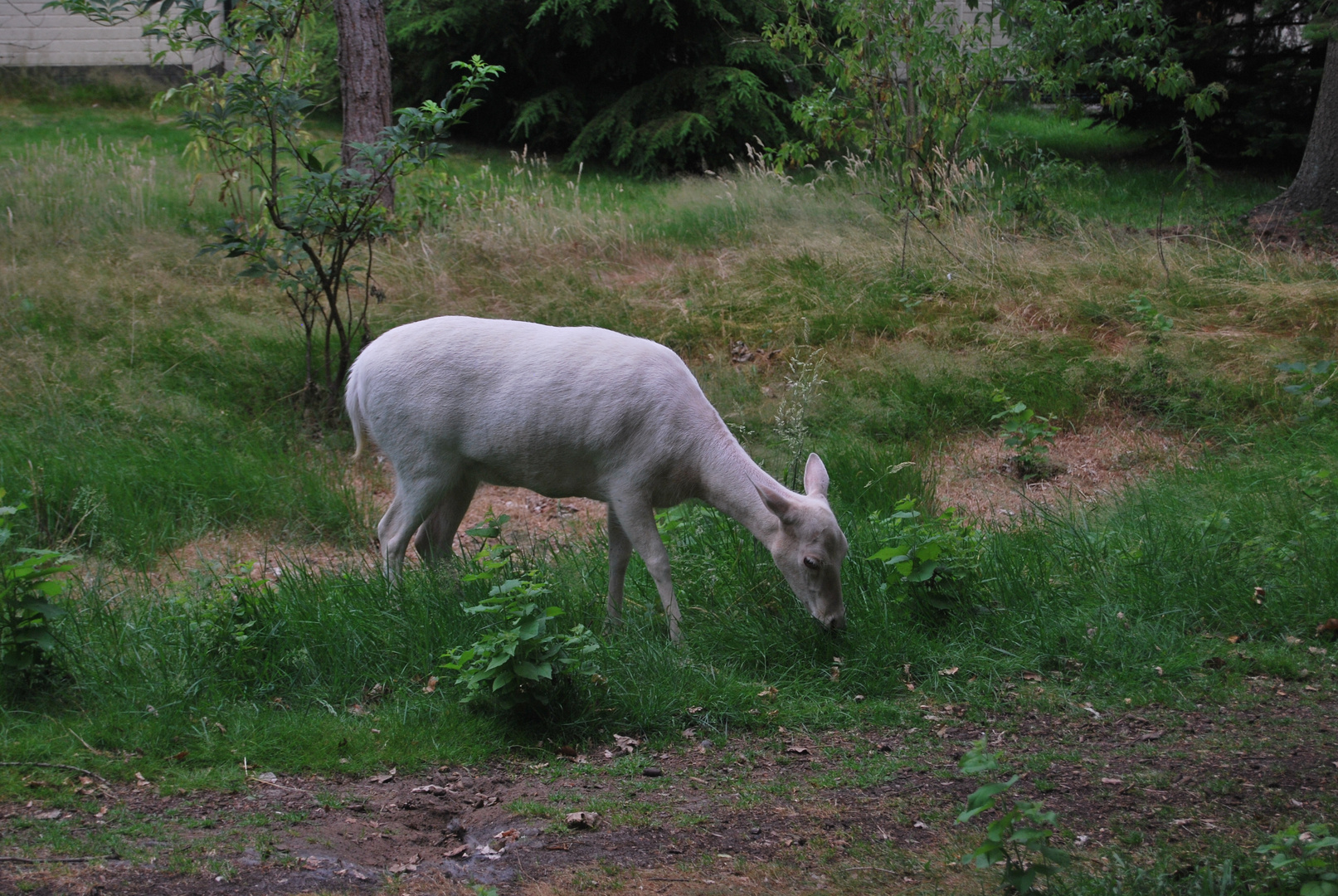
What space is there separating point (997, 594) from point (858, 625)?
862mm

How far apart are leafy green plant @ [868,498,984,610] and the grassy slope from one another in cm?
12

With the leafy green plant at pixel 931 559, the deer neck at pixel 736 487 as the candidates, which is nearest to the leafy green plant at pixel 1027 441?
the leafy green plant at pixel 931 559

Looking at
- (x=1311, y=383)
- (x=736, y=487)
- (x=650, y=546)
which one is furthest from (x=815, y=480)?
(x=1311, y=383)

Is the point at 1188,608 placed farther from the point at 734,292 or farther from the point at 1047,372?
the point at 734,292

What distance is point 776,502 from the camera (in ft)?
16.6

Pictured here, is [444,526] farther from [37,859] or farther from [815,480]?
[37,859]

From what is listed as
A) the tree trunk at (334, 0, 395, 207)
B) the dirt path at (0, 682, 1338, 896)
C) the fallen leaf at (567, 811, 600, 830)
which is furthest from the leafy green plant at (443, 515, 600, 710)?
the tree trunk at (334, 0, 395, 207)

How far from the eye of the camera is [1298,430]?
7.90m

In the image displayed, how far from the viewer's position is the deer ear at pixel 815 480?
5.38 metres

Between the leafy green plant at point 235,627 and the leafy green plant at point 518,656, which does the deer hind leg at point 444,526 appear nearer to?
the leafy green plant at point 235,627

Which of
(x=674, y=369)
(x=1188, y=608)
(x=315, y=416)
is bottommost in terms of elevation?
(x=315, y=416)

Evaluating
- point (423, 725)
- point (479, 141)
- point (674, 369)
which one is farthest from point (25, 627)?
point (479, 141)

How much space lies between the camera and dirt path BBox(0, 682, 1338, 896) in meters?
3.30

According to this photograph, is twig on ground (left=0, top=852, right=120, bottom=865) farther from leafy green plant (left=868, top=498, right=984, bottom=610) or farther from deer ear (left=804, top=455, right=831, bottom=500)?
leafy green plant (left=868, top=498, right=984, bottom=610)
